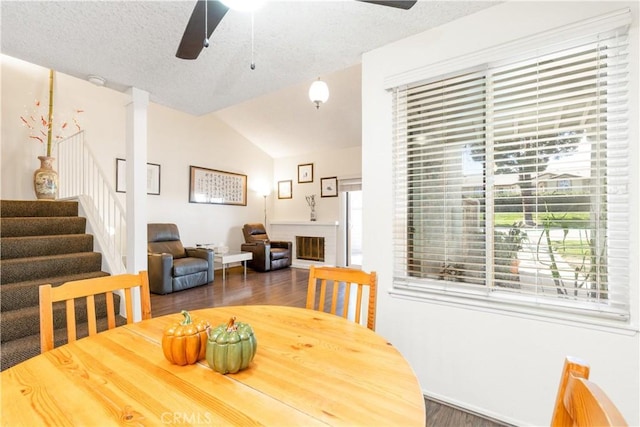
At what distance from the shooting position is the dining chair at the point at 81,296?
1090 mm

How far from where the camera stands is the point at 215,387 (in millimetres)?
788

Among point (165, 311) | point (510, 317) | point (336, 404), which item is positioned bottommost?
point (165, 311)

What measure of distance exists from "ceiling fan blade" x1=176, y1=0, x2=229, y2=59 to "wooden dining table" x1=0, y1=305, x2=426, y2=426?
1387mm

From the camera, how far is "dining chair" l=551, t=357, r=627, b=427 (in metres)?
0.44

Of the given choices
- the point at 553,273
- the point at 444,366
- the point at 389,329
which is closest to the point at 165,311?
the point at 389,329

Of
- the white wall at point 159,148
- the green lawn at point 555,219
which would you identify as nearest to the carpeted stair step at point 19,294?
the white wall at point 159,148

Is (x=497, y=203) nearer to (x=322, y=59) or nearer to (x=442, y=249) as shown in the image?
(x=442, y=249)

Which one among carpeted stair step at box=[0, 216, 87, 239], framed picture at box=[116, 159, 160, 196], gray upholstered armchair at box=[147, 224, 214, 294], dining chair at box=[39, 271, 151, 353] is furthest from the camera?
framed picture at box=[116, 159, 160, 196]

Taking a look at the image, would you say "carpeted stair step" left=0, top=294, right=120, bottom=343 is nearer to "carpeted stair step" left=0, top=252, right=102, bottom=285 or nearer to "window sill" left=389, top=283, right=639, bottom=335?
"carpeted stair step" left=0, top=252, right=102, bottom=285

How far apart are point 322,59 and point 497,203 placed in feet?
5.24

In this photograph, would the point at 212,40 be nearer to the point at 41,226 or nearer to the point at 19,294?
the point at 19,294

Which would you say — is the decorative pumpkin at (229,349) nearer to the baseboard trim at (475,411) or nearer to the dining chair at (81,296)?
the dining chair at (81,296)

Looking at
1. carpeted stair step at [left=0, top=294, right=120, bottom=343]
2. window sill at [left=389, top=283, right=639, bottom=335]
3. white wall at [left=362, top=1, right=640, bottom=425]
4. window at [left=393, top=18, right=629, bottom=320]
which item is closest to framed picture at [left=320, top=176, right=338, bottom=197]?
white wall at [left=362, top=1, right=640, bottom=425]

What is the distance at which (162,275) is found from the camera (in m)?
4.26
